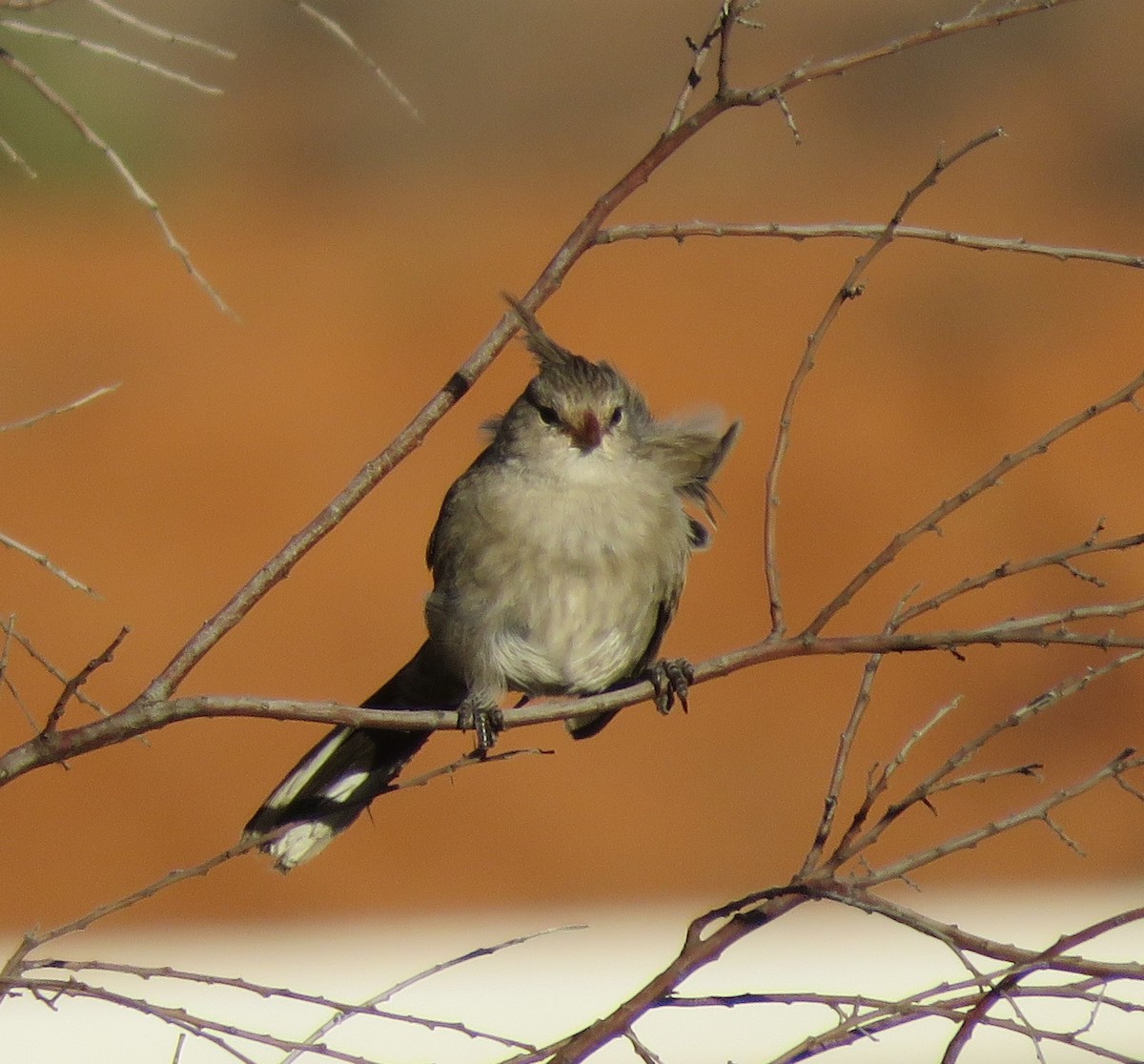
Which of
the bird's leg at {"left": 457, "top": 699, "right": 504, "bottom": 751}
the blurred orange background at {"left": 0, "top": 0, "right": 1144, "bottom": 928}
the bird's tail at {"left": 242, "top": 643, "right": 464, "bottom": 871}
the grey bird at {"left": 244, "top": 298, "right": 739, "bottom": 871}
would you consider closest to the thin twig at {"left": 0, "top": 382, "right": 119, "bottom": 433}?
the bird's tail at {"left": 242, "top": 643, "right": 464, "bottom": 871}

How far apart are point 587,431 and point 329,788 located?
1.19m

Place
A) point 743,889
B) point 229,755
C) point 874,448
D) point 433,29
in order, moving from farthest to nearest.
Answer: point 433,29, point 874,448, point 229,755, point 743,889

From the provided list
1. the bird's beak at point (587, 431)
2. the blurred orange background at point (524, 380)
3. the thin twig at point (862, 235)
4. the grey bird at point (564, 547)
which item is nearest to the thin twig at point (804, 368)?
the thin twig at point (862, 235)

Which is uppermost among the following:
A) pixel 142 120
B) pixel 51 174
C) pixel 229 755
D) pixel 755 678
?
pixel 142 120

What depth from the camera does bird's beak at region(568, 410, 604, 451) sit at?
4.59 meters

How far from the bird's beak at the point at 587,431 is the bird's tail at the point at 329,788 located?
2.98ft

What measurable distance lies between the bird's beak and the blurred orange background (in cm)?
193

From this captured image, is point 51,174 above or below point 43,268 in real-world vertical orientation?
above

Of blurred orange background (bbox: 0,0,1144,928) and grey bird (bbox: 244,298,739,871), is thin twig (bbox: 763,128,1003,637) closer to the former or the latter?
grey bird (bbox: 244,298,739,871)

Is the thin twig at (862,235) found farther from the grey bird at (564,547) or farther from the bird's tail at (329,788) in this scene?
the grey bird at (564,547)

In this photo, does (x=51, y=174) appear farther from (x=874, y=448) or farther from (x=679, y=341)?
(x=874, y=448)

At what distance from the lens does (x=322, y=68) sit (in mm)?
26922

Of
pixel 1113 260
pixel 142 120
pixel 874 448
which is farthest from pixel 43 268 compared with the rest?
pixel 1113 260

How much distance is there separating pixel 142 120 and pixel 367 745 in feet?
60.1
